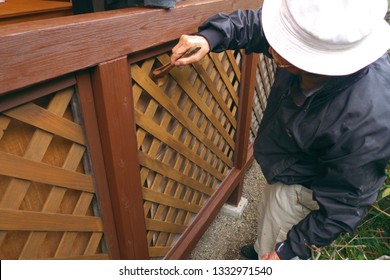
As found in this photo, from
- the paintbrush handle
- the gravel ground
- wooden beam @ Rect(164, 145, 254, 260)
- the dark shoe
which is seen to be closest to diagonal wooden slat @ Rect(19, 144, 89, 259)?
the paintbrush handle

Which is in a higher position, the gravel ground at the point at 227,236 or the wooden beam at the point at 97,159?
the wooden beam at the point at 97,159

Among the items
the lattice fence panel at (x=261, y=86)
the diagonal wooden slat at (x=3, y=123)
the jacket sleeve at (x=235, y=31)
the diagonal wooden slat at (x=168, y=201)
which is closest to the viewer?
the diagonal wooden slat at (x=3, y=123)

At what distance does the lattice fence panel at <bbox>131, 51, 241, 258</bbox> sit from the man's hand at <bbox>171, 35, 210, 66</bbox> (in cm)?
13

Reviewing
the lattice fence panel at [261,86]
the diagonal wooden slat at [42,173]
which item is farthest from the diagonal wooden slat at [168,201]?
the lattice fence panel at [261,86]

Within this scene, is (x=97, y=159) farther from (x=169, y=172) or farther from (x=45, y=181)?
(x=169, y=172)

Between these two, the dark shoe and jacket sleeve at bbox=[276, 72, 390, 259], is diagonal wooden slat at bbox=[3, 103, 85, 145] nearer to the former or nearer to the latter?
jacket sleeve at bbox=[276, 72, 390, 259]

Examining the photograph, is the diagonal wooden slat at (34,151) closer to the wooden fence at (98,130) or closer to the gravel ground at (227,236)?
the wooden fence at (98,130)

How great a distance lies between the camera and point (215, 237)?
2.68 metres

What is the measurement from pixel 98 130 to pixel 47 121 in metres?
0.21

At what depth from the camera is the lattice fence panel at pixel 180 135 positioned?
1314 mm

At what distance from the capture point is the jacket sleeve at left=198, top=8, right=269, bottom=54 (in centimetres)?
123

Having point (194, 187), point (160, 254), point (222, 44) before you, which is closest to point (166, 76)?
point (222, 44)

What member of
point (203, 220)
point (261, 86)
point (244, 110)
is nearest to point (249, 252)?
point (203, 220)

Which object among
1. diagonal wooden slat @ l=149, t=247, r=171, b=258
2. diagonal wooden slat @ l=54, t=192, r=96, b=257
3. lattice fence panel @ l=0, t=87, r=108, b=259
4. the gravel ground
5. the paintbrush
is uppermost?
the paintbrush
